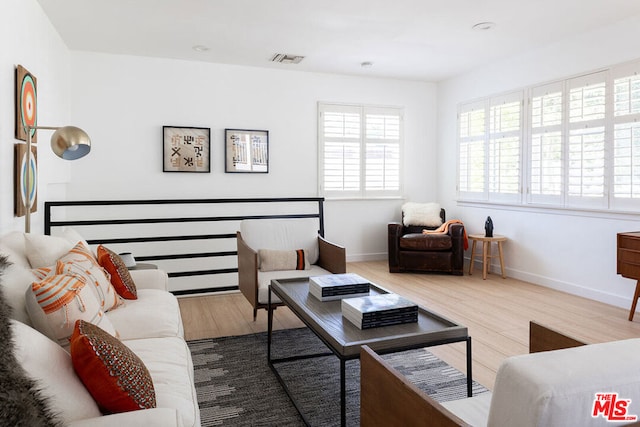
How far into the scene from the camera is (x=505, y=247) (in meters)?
5.50

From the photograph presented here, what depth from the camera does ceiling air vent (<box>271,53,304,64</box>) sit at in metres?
5.23

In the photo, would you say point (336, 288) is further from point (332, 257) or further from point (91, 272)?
point (91, 272)

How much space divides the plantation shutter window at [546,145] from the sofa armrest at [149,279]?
4.02 m

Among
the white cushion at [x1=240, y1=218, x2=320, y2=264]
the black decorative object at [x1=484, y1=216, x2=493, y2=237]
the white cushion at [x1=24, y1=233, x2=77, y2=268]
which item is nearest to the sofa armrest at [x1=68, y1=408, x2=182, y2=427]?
the white cushion at [x1=24, y1=233, x2=77, y2=268]

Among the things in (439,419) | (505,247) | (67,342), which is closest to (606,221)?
(505,247)

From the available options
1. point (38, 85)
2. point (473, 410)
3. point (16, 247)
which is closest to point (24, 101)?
point (38, 85)

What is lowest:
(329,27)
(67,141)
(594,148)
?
(67,141)

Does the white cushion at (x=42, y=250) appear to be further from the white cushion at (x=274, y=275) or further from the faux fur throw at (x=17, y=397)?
the white cushion at (x=274, y=275)

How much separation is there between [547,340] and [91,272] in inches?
79.8

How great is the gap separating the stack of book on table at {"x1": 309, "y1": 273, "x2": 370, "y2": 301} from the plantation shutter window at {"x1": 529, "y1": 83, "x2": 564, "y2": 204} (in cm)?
317

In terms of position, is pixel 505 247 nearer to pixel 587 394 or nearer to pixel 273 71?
pixel 273 71

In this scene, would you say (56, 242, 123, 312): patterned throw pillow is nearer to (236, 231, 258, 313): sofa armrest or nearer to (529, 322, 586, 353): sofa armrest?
(236, 231, 258, 313): sofa armrest

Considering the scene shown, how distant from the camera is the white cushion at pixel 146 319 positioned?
212 cm

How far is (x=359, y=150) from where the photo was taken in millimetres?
6355
